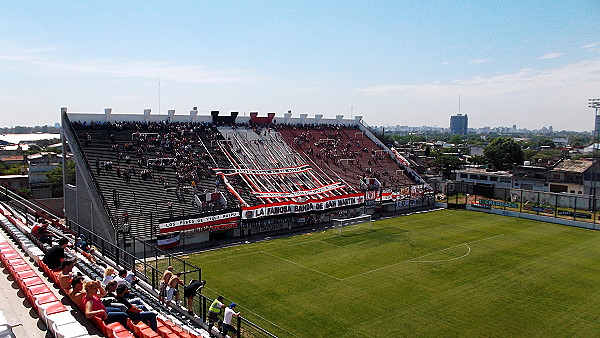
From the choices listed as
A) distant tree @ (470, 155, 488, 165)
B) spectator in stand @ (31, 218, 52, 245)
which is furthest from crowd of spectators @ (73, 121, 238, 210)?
distant tree @ (470, 155, 488, 165)

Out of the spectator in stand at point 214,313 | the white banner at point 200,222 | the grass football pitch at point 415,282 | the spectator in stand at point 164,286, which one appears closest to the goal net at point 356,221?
the grass football pitch at point 415,282

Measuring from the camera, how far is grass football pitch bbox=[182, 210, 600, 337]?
2108cm

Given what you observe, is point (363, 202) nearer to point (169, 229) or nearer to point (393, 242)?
point (393, 242)

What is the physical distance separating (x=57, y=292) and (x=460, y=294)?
781 inches

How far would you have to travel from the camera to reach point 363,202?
162 ft

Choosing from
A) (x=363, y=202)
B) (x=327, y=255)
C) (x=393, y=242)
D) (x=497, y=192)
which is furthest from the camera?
(x=497, y=192)

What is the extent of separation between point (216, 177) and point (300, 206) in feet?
29.8

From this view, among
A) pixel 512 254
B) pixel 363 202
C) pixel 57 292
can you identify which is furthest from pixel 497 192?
pixel 57 292

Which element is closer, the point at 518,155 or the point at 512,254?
the point at 512,254

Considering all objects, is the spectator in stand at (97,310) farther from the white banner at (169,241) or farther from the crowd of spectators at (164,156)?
the crowd of spectators at (164,156)

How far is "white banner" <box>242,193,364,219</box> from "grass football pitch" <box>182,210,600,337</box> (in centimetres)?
312

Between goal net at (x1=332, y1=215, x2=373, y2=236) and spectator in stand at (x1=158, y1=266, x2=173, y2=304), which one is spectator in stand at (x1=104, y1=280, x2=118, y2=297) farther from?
goal net at (x1=332, y1=215, x2=373, y2=236)

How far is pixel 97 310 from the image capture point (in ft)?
38.1

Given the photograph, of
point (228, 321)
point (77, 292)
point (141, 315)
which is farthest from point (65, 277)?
point (228, 321)
